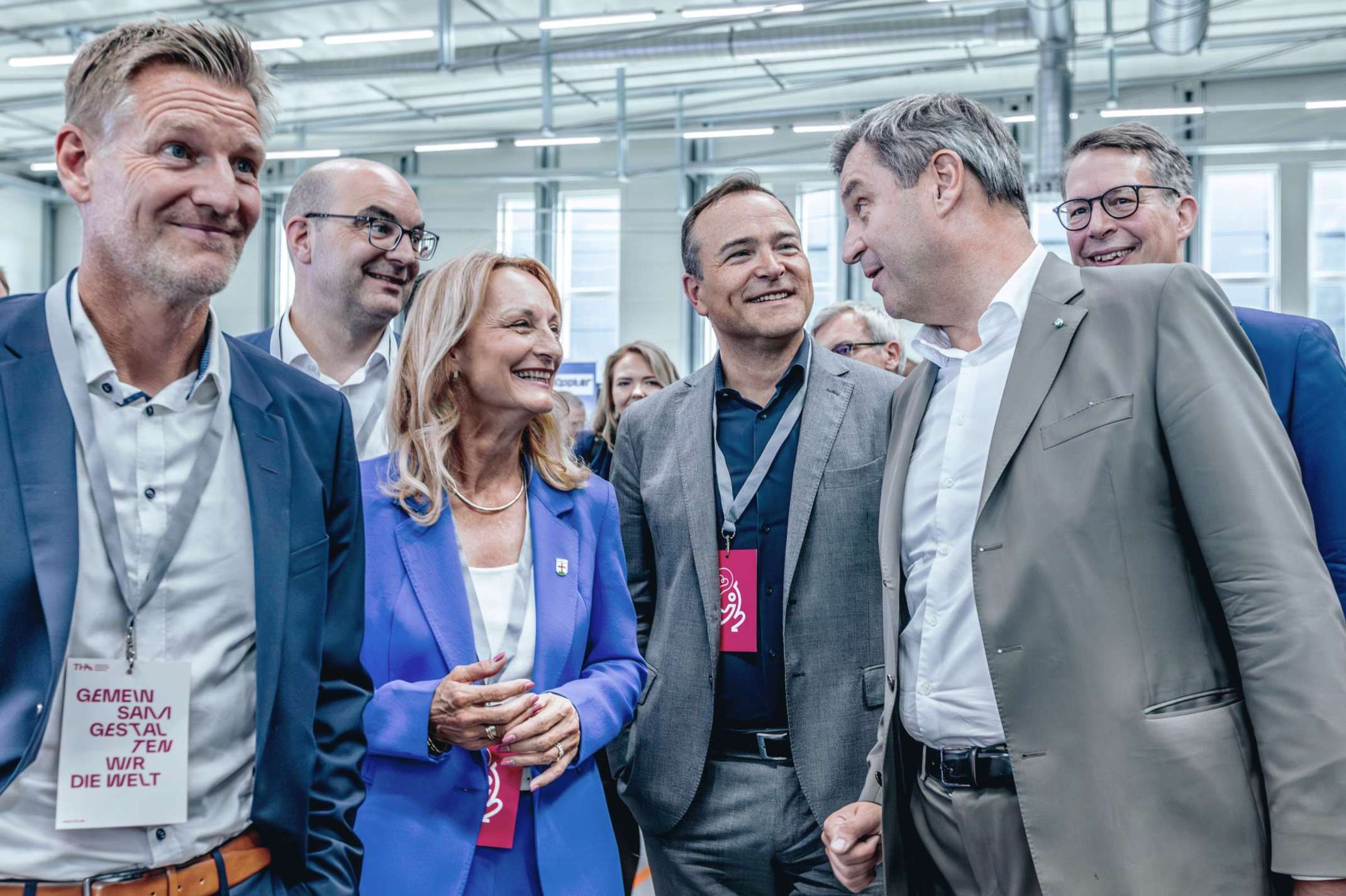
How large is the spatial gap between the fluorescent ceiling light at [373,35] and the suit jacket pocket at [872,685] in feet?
28.5

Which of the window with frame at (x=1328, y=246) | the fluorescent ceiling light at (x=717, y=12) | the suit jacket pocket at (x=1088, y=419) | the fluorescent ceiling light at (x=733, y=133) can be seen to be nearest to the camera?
the suit jacket pocket at (x=1088, y=419)

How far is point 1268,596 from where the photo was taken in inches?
54.3

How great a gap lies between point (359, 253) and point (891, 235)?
141cm

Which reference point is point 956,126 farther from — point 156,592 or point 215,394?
point 156,592

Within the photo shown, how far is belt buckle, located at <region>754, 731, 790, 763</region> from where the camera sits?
2.23 meters

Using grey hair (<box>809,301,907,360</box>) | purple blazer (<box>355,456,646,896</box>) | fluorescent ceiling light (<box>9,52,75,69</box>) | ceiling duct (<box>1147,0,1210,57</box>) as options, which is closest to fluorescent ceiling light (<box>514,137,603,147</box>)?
fluorescent ceiling light (<box>9,52,75,69</box>)

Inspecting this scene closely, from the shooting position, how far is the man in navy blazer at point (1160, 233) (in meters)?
2.01

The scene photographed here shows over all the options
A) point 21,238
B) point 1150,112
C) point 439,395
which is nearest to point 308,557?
point 439,395

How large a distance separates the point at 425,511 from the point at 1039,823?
1.17 metres

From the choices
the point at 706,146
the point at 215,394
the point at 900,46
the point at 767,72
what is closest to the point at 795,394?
the point at 215,394

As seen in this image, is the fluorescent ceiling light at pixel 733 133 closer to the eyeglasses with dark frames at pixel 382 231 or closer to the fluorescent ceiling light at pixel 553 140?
the fluorescent ceiling light at pixel 553 140

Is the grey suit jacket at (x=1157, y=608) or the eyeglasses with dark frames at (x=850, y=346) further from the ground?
the eyeglasses with dark frames at (x=850, y=346)

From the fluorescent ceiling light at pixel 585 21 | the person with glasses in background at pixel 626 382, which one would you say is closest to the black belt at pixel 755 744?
the person with glasses in background at pixel 626 382

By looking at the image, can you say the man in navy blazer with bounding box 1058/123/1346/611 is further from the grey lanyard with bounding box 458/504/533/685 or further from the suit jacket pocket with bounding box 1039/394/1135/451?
the grey lanyard with bounding box 458/504/533/685
